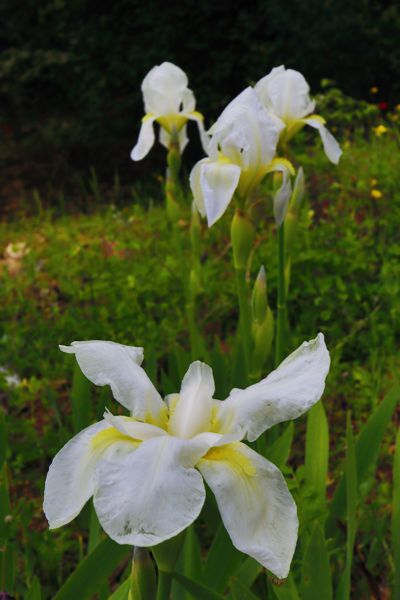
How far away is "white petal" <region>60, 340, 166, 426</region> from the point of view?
2.81ft

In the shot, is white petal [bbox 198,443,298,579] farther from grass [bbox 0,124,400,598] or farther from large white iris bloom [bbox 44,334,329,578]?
grass [bbox 0,124,400,598]

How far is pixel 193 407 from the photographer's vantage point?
2.75 ft

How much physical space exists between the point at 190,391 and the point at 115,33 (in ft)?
19.3

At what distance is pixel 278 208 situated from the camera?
1413 mm

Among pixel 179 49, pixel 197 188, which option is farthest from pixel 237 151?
pixel 179 49

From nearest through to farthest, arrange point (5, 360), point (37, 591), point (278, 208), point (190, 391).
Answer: point (190, 391), point (37, 591), point (278, 208), point (5, 360)

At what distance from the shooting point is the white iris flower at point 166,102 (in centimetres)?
195

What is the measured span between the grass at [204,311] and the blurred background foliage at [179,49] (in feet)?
7.60

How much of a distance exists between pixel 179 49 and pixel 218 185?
208 inches

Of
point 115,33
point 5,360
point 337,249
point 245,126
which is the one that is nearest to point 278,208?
point 245,126

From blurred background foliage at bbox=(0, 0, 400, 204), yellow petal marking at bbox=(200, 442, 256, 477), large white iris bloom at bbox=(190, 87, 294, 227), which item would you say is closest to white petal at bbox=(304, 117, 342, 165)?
large white iris bloom at bbox=(190, 87, 294, 227)

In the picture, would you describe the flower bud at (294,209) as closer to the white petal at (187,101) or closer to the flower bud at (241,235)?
the flower bud at (241,235)

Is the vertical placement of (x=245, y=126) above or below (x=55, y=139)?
above

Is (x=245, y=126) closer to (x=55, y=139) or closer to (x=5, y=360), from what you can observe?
(x=5, y=360)
